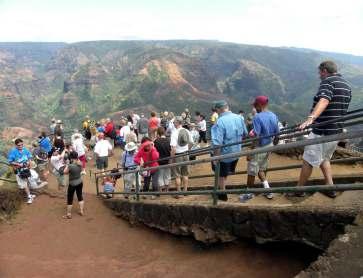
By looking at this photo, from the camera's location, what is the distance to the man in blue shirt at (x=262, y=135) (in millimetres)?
5945

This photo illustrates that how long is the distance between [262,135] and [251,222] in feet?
5.08

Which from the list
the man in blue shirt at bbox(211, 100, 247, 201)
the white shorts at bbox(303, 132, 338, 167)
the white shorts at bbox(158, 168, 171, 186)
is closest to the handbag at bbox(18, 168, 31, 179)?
the white shorts at bbox(158, 168, 171, 186)

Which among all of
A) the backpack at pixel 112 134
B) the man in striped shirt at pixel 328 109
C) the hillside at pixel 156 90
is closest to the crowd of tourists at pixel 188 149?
the man in striped shirt at pixel 328 109

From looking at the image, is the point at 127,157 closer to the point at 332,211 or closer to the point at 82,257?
the point at 82,257

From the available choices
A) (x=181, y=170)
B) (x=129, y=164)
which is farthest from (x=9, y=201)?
(x=181, y=170)

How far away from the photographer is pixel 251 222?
5.09m

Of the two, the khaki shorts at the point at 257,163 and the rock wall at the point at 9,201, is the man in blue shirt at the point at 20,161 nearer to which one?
the rock wall at the point at 9,201

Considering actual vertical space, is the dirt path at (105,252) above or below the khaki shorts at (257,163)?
below

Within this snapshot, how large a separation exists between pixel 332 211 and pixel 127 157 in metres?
6.40

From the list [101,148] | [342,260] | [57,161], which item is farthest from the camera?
[101,148]

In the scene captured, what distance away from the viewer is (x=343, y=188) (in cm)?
381

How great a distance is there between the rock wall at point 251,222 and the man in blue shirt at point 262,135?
0.80 metres

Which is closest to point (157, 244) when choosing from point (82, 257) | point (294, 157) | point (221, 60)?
point (82, 257)

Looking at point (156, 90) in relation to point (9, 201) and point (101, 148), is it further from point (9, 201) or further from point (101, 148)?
point (9, 201)
